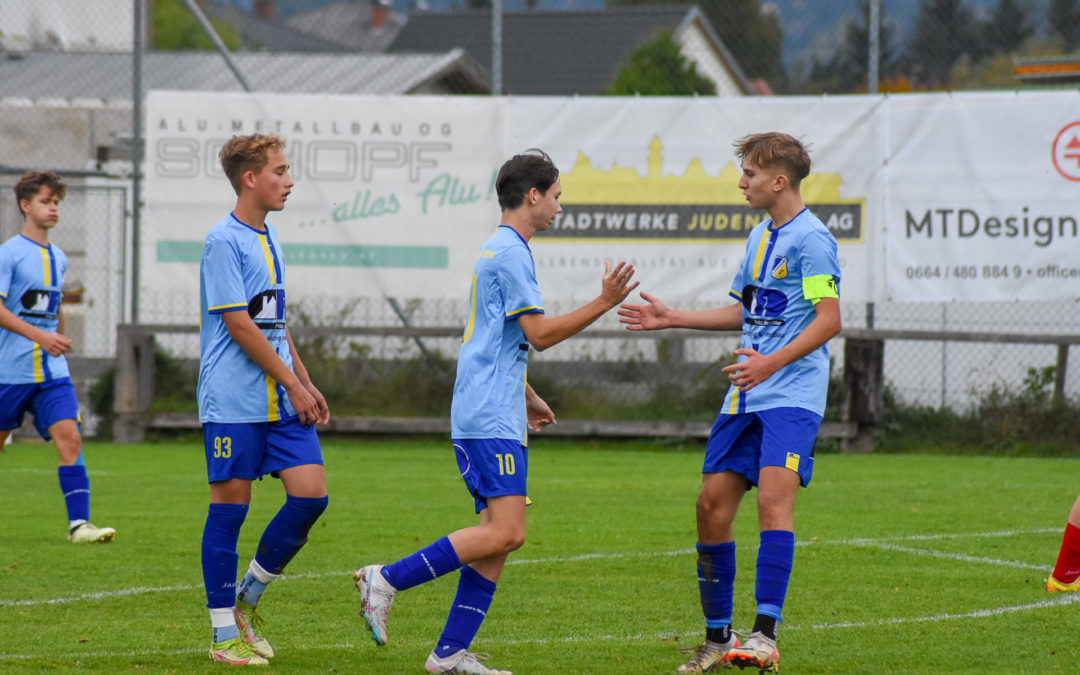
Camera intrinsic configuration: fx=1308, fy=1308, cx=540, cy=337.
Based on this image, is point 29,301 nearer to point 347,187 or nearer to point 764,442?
point 764,442

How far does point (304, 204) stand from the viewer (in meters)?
13.3

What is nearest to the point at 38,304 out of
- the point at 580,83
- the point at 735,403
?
the point at 735,403

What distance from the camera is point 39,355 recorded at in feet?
26.8

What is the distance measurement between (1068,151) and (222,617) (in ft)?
33.2

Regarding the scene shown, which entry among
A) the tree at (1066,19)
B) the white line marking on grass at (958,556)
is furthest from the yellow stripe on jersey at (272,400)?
the tree at (1066,19)

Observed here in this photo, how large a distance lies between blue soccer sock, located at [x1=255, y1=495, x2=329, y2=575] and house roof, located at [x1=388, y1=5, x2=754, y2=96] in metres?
11.8

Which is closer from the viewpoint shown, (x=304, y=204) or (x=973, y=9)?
(x=304, y=204)

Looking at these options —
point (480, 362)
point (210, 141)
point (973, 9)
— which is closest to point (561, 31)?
point (973, 9)

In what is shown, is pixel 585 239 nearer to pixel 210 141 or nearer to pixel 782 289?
pixel 210 141

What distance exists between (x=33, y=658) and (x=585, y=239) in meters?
8.76

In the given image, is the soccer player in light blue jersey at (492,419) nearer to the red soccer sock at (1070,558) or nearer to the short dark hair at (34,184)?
the red soccer sock at (1070,558)

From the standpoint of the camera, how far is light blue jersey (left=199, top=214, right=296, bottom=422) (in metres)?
4.98

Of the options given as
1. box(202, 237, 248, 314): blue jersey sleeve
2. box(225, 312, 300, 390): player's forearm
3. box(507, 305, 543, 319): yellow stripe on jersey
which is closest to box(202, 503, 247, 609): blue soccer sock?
box(225, 312, 300, 390): player's forearm

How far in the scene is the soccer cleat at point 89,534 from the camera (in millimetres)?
7891
